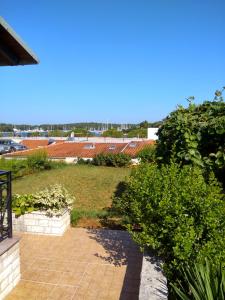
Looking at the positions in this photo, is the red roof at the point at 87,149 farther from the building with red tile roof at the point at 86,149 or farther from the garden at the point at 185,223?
the garden at the point at 185,223

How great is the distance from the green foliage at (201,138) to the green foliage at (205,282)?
7.95ft

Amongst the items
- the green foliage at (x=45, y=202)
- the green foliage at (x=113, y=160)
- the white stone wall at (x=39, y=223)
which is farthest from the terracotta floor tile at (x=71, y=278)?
the green foliage at (x=113, y=160)

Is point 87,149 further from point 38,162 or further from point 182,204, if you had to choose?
point 182,204

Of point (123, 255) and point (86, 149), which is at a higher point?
point (86, 149)

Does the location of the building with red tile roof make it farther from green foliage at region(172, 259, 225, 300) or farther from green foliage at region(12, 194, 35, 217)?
green foliage at region(172, 259, 225, 300)

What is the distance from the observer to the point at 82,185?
14008 mm

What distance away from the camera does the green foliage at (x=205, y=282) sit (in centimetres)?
316

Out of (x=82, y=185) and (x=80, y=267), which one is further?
(x=82, y=185)

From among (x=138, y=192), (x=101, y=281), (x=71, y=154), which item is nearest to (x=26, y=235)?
(x=101, y=281)

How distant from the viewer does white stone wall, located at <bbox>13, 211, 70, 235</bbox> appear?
6.94 metres

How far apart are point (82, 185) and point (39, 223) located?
7.01 meters

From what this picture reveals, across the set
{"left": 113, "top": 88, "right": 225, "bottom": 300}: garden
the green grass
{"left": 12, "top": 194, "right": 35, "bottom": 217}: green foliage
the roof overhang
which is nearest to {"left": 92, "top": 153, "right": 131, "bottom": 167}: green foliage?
the green grass

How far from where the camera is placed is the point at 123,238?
695 centimetres

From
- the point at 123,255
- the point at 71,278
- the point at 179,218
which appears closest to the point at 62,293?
the point at 71,278
